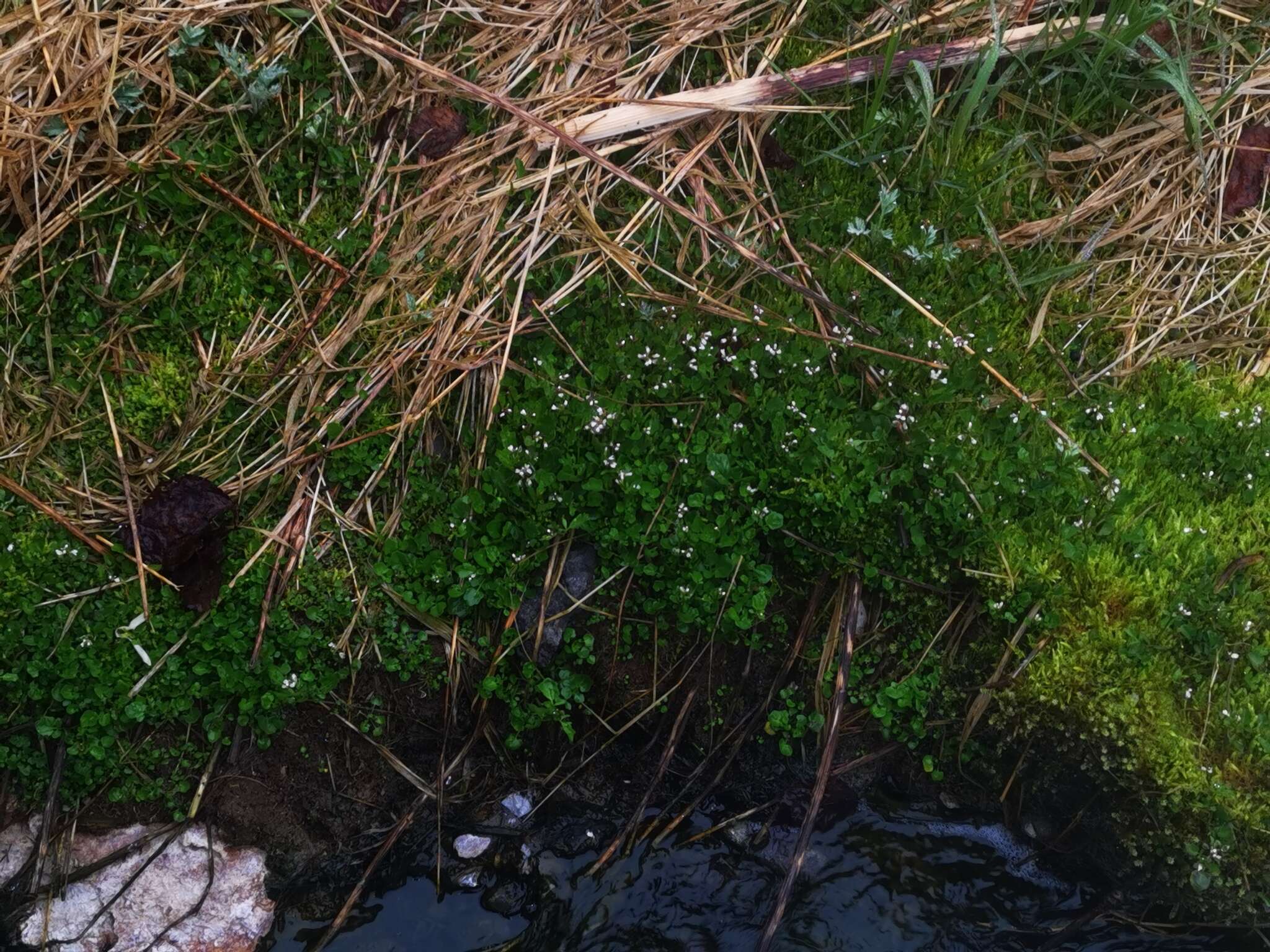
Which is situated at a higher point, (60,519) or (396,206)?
(396,206)

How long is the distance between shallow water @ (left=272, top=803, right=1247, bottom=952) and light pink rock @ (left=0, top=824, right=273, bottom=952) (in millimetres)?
155

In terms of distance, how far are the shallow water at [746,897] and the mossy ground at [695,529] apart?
0.35m

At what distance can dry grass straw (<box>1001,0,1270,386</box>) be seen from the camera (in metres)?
4.14

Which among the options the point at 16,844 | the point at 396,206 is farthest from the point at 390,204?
the point at 16,844

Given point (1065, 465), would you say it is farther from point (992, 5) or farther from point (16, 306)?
point (16, 306)

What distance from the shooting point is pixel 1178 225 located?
13.9 ft

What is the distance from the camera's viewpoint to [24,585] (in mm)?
3369

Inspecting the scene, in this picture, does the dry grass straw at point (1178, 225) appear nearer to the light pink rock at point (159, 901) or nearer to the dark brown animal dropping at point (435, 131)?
the dark brown animal dropping at point (435, 131)

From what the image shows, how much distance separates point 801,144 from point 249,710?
10.7 feet

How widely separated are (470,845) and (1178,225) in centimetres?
408

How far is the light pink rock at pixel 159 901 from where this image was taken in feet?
11.2

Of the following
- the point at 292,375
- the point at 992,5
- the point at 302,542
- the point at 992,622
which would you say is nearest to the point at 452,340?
the point at 292,375

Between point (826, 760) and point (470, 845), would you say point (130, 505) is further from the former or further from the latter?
point (826, 760)

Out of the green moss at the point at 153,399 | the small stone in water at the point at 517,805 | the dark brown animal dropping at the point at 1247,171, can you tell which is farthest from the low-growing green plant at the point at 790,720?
the dark brown animal dropping at the point at 1247,171
